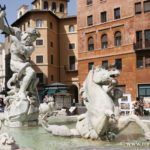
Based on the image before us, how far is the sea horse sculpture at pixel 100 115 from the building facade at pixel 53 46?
52.8 m

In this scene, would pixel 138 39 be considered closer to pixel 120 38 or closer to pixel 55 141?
pixel 120 38

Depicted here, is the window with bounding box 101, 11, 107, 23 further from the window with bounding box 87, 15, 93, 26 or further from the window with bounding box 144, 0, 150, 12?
the window with bounding box 144, 0, 150, 12

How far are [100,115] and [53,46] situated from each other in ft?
191

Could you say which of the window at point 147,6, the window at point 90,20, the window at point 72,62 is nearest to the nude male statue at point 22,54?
the window at point 147,6

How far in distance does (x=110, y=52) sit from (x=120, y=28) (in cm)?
307

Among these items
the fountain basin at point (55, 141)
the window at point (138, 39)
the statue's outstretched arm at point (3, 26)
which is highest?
the window at point (138, 39)

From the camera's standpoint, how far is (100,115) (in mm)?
6695

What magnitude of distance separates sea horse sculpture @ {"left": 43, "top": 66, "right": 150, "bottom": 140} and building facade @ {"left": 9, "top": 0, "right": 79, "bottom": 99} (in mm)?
52844

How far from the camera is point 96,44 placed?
48.8 meters

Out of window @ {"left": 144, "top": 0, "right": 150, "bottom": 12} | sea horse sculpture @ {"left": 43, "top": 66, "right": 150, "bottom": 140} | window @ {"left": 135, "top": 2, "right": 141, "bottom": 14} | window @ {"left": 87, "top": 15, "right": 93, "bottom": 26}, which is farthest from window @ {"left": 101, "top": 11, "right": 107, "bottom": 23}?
sea horse sculpture @ {"left": 43, "top": 66, "right": 150, "bottom": 140}

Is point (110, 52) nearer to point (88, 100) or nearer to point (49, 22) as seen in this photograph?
point (49, 22)

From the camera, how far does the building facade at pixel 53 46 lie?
62031mm

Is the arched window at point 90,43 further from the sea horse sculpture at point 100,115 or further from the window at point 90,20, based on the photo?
the sea horse sculpture at point 100,115

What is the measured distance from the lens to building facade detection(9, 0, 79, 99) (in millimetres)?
62031
